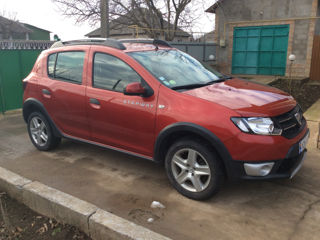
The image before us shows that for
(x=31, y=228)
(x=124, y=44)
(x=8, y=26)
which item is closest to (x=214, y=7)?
(x=124, y=44)

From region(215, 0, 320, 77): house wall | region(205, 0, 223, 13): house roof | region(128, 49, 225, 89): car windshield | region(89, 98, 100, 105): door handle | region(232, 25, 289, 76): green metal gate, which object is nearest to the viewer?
region(128, 49, 225, 89): car windshield

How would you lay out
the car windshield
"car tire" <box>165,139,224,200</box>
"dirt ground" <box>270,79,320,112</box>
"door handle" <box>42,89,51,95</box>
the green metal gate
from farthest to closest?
the green metal gate
"dirt ground" <box>270,79,320,112</box>
"door handle" <box>42,89,51,95</box>
the car windshield
"car tire" <box>165,139,224,200</box>

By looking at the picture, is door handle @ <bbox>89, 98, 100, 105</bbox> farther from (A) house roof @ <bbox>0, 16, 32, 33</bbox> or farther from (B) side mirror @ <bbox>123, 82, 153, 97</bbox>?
(A) house roof @ <bbox>0, 16, 32, 33</bbox>

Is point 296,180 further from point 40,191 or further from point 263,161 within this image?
point 40,191

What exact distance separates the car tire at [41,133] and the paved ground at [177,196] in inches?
5.7

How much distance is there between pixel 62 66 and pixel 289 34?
11.7m

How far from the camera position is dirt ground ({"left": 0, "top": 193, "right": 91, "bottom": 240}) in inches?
114

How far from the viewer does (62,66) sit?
4.61 metres

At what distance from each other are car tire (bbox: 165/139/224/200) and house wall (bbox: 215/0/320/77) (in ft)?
38.9

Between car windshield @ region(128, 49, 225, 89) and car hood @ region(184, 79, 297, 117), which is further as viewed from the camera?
car windshield @ region(128, 49, 225, 89)

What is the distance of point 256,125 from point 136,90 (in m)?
1.39

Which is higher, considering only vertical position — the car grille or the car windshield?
the car windshield

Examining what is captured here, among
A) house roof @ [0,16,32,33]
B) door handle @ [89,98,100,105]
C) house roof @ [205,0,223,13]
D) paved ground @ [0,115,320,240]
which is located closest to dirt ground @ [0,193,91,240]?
paved ground @ [0,115,320,240]

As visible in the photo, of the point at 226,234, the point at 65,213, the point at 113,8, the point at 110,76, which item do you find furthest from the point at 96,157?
the point at 113,8
